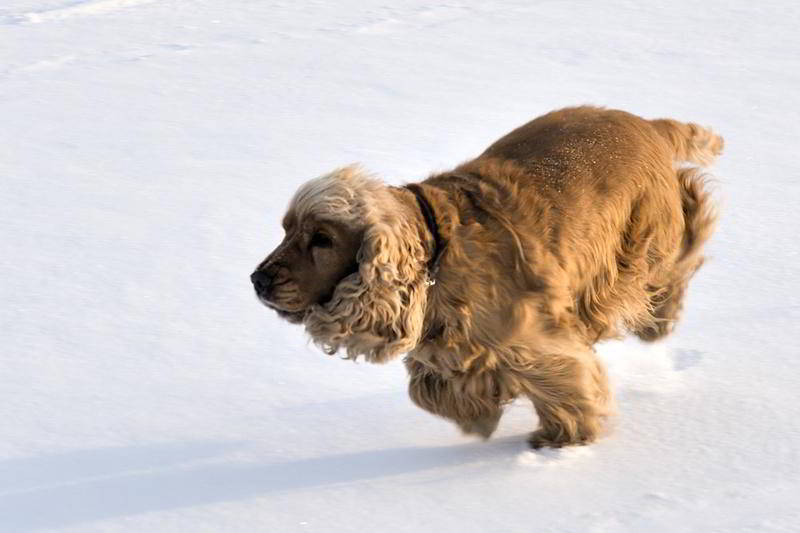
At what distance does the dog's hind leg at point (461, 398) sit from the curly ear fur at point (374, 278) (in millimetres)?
282

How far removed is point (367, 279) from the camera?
3.45 m

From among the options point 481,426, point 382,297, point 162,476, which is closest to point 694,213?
point 481,426

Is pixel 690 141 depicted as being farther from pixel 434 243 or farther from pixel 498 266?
pixel 434 243

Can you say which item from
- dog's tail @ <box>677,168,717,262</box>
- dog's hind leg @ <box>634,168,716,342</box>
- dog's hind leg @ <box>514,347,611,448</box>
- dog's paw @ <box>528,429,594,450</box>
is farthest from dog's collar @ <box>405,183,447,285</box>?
dog's tail @ <box>677,168,717,262</box>

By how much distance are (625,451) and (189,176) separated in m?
3.31

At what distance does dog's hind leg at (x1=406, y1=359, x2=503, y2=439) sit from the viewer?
12.3ft

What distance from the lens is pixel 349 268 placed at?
3.52 metres

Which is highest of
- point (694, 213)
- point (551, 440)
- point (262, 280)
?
point (262, 280)

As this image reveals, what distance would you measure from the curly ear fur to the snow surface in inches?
16.8

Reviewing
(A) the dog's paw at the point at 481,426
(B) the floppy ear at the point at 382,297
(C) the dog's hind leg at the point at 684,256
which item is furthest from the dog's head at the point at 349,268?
(C) the dog's hind leg at the point at 684,256

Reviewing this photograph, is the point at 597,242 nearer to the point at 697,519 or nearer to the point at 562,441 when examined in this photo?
the point at 562,441

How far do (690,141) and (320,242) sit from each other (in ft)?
6.19

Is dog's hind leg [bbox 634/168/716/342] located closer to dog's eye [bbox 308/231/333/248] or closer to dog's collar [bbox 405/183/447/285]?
dog's collar [bbox 405/183/447/285]

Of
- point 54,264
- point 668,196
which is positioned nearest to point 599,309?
point 668,196
